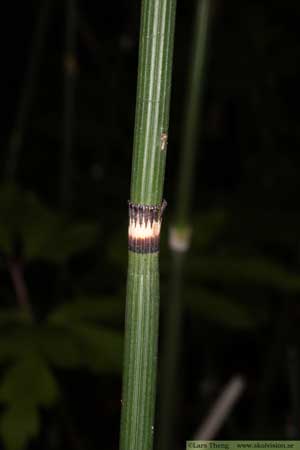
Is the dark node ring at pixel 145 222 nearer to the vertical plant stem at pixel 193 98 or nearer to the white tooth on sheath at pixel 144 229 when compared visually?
the white tooth on sheath at pixel 144 229

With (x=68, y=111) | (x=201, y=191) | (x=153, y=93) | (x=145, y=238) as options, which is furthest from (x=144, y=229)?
(x=201, y=191)

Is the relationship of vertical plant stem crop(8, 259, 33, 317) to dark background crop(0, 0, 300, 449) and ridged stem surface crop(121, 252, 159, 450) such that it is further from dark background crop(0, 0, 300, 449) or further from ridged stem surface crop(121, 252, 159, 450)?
ridged stem surface crop(121, 252, 159, 450)

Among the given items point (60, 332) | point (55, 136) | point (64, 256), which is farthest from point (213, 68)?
point (60, 332)

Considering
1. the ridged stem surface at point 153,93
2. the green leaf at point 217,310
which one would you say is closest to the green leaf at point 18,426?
the green leaf at point 217,310

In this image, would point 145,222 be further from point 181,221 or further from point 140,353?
point 181,221

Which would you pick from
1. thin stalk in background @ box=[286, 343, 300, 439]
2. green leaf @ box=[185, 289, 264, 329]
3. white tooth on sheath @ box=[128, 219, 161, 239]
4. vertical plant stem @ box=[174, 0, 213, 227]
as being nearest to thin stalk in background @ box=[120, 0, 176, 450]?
white tooth on sheath @ box=[128, 219, 161, 239]

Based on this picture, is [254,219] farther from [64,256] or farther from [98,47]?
[98,47]
